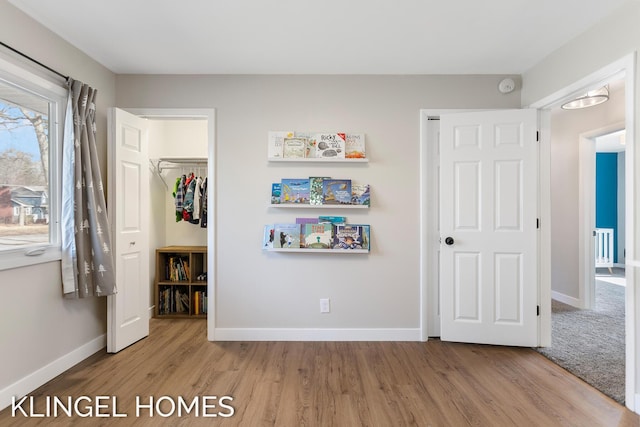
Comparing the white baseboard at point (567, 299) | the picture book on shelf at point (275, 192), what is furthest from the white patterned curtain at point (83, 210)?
the white baseboard at point (567, 299)

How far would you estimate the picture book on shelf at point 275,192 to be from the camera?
10.0 ft

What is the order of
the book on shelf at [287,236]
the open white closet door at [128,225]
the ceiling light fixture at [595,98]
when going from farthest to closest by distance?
the ceiling light fixture at [595,98] → the book on shelf at [287,236] → the open white closet door at [128,225]

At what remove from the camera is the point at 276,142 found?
10.1 ft

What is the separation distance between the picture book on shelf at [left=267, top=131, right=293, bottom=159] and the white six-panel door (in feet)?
4.70

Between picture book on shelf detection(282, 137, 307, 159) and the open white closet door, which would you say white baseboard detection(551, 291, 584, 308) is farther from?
the open white closet door

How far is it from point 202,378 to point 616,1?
3.66m

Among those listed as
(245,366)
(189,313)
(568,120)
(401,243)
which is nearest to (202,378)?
(245,366)

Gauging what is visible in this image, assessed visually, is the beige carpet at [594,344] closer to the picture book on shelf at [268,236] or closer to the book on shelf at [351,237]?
the book on shelf at [351,237]

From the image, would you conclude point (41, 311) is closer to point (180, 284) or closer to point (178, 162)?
point (180, 284)

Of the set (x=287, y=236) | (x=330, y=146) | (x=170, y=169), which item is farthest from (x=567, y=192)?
(x=170, y=169)

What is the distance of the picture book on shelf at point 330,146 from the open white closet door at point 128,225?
5.48 feet

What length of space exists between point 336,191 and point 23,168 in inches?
90.0

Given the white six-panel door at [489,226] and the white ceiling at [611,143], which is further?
the white ceiling at [611,143]

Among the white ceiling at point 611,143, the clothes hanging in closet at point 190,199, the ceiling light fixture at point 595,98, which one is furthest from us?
the white ceiling at point 611,143
